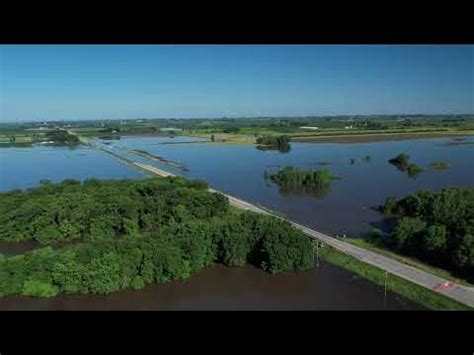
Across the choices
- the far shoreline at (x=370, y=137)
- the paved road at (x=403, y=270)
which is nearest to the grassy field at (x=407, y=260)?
the paved road at (x=403, y=270)

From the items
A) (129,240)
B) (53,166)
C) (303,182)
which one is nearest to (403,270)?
(129,240)

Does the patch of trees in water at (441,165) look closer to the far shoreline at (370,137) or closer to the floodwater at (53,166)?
the far shoreline at (370,137)

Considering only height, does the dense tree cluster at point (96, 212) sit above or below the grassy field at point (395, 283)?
above

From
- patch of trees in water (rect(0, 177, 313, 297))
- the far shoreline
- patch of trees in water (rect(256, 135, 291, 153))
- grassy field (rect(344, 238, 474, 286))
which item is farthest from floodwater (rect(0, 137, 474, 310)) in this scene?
the far shoreline
